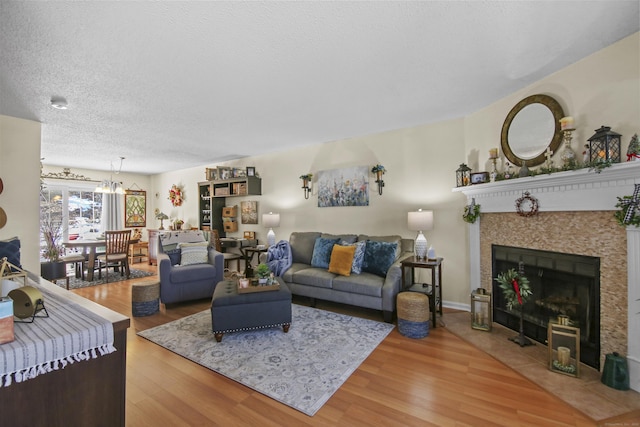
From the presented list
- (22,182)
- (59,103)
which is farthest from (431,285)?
(22,182)

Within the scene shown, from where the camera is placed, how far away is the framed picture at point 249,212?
5695mm

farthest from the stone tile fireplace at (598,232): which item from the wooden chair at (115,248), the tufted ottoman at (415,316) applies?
the wooden chair at (115,248)

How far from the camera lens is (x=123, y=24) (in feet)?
5.57

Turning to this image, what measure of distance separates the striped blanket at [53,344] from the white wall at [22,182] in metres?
3.16

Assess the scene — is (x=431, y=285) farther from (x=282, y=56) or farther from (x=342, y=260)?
(x=282, y=56)

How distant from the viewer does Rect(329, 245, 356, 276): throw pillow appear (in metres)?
3.53

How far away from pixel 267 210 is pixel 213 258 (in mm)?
1638

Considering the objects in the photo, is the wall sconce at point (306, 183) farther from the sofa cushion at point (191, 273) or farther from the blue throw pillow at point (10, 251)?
the blue throw pillow at point (10, 251)

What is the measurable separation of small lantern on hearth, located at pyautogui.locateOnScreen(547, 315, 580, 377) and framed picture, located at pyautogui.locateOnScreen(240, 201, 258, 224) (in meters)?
4.83

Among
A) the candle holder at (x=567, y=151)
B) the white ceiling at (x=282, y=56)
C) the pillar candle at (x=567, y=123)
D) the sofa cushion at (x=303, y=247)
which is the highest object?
the white ceiling at (x=282, y=56)

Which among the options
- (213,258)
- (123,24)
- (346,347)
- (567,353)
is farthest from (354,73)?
(213,258)

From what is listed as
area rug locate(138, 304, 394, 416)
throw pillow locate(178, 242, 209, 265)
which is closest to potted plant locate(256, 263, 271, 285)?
area rug locate(138, 304, 394, 416)

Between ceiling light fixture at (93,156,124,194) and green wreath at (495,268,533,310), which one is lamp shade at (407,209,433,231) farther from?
ceiling light fixture at (93,156,124,194)

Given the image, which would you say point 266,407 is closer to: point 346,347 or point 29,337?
point 346,347
